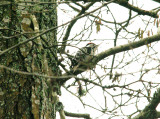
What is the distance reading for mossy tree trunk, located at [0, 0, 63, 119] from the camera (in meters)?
2.17

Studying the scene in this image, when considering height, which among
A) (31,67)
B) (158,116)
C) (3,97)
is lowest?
(158,116)

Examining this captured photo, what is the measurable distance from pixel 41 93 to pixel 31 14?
80cm

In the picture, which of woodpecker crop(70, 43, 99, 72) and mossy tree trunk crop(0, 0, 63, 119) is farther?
woodpecker crop(70, 43, 99, 72)

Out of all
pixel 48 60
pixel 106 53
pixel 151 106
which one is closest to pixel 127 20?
pixel 106 53

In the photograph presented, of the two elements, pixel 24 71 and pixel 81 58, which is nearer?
pixel 24 71

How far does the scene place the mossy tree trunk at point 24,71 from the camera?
7.11 feet

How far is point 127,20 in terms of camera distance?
375 cm

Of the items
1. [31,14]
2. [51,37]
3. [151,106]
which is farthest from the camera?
[151,106]

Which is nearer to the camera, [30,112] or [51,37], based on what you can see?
[30,112]

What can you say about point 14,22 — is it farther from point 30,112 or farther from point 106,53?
point 106,53

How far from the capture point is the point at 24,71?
2.26 meters

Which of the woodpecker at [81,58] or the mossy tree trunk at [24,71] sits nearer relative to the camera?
the mossy tree trunk at [24,71]

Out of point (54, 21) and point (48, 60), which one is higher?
point (54, 21)

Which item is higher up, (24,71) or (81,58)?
(81,58)
